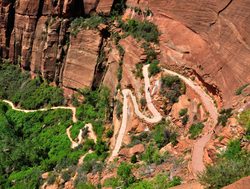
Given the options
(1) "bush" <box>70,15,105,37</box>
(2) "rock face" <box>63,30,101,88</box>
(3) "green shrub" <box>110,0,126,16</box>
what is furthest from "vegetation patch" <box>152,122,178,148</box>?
(3) "green shrub" <box>110,0,126,16</box>

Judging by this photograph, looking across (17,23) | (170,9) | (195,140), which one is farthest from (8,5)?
(195,140)

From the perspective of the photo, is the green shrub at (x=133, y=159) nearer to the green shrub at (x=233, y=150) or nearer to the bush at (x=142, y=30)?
the green shrub at (x=233, y=150)

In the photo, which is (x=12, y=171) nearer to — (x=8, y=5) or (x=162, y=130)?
(x=162, y=130)

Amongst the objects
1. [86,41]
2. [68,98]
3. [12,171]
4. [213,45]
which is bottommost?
[12,171]

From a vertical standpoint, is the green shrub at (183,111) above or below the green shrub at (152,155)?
above

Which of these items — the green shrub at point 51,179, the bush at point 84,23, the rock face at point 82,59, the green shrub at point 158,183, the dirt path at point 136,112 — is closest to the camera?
the green shrub at point 158,183

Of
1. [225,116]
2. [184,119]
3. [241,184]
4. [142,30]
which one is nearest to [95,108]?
[142,30]

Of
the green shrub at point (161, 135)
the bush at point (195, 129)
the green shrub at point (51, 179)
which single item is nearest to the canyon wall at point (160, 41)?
the bush at point (195, 129)

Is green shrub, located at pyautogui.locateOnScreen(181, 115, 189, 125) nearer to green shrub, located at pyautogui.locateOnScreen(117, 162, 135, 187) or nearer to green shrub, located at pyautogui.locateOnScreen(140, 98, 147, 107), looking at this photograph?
green shrub, located at pyautogui.locateOnScreen(140, 98, 147, 107)
